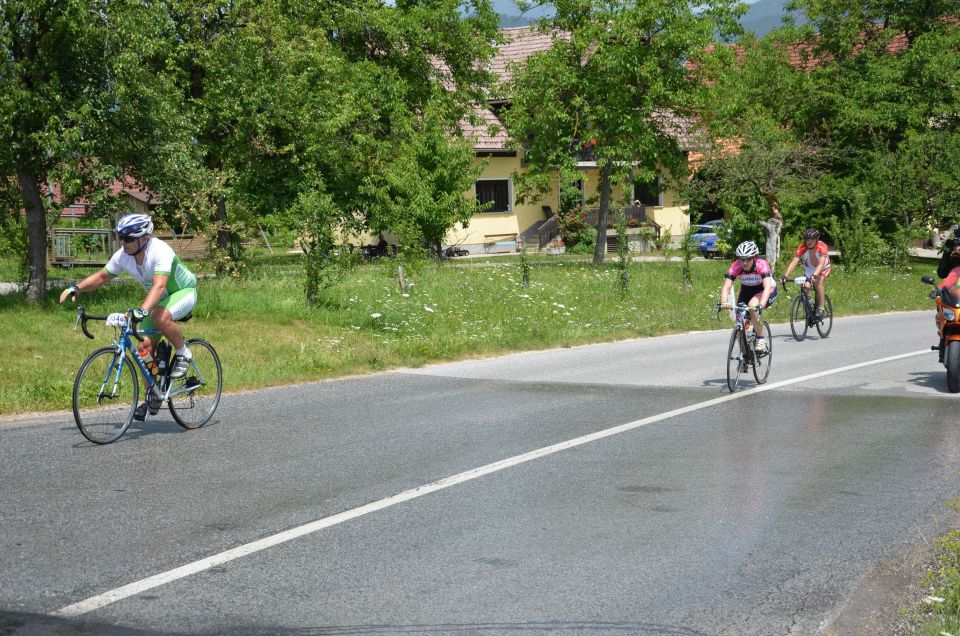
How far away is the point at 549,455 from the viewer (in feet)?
27.9

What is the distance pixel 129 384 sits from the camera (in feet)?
28.4

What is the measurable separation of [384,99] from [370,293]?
58.5ft

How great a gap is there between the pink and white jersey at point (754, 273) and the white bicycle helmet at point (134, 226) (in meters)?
7.08

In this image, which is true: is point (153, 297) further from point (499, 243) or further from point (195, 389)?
point (499, 243)

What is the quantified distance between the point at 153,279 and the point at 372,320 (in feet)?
30.1

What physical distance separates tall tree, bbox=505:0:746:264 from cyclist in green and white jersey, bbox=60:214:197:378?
88.8 feet

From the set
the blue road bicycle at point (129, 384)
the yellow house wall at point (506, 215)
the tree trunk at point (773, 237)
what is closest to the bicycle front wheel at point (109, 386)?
the blue road bicycle at point (129, 384)

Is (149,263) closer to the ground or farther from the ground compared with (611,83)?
closer to the ground

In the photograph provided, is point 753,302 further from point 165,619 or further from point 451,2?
point 451,2

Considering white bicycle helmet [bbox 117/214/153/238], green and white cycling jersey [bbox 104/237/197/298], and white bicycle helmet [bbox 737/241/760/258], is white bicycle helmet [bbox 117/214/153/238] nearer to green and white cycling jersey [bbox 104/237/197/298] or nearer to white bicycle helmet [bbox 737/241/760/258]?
green and white cycling jersey [bbox 104/237/197/298]

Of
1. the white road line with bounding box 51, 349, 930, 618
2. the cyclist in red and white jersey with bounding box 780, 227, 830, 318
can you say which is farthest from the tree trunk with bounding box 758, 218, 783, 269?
the white road line with bounding box 51, 349, 930, 618

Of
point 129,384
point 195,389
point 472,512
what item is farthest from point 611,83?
point 472,512

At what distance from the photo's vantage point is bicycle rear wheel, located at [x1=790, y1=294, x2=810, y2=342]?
59.5 ft

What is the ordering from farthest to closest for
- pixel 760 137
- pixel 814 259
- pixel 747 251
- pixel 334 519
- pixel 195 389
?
pixel 760 137 < pixel 814 259 < pixel 747 251 < pixel 195 389 < pixel 334 519
